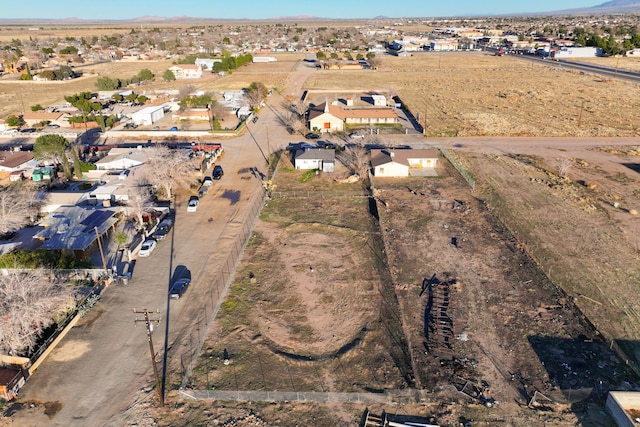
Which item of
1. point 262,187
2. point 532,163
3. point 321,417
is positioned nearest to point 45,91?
point 262,187

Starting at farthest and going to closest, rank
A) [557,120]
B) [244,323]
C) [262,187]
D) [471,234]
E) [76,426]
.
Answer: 1. [557,120]
2. [262,187]
3. [471,234]
4. [244,323]
5. [76,426]

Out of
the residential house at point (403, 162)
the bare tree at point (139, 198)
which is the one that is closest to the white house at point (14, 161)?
the bare tree at point (139, 198)

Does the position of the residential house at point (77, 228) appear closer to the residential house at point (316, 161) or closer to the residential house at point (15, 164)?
the residential house at point (15, 164)

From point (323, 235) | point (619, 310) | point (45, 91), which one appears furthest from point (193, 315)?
point (45, 91)

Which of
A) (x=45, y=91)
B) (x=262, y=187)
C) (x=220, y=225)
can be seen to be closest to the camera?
(x=220, y=225)

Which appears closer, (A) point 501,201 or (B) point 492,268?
(B) point 492,268

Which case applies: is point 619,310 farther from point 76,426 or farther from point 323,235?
point 76,426
